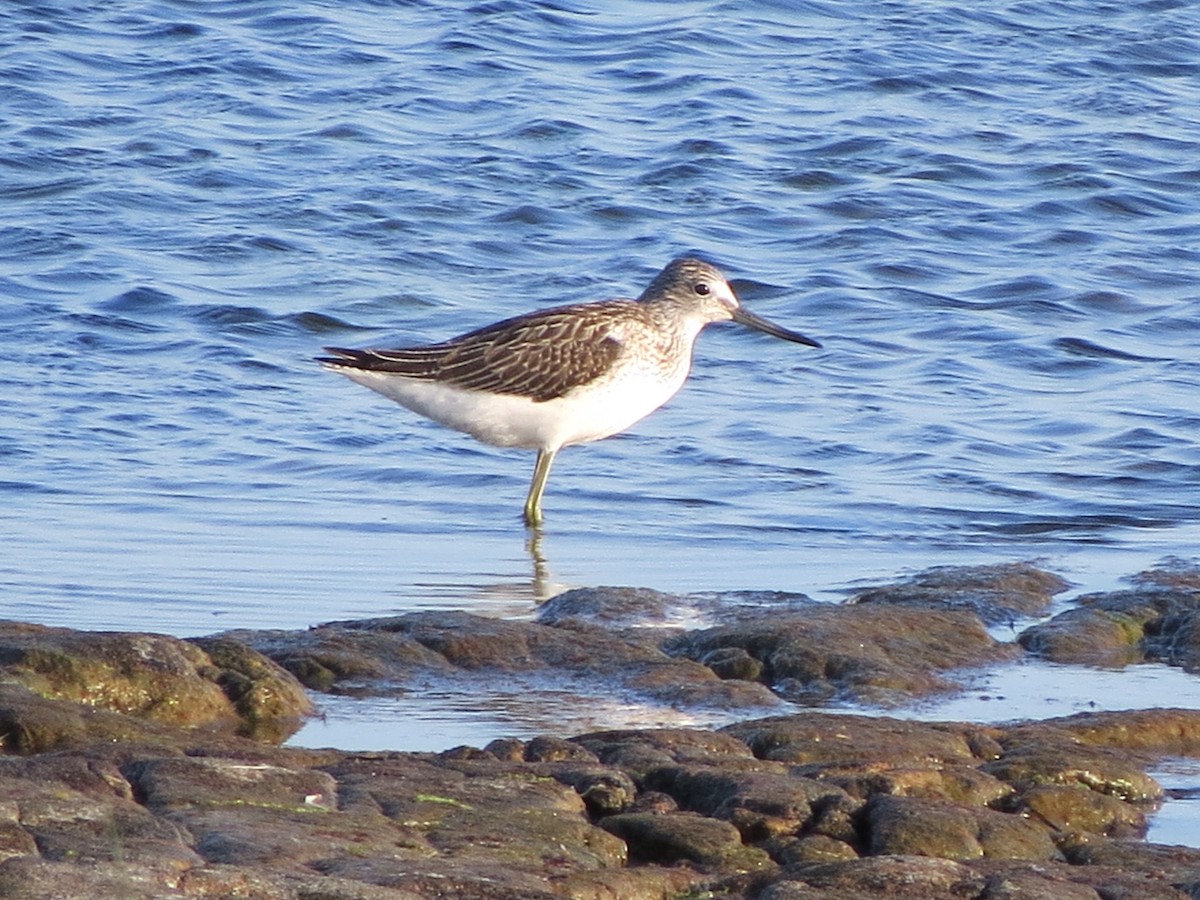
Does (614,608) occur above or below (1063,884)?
below

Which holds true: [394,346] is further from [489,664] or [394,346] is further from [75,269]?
[489,664]

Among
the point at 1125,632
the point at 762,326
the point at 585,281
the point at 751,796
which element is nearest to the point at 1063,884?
the point at 751,796

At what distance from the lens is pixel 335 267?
13.1 m

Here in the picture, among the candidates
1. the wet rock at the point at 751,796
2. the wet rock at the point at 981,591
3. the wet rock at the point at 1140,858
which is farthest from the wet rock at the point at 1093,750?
the wet rock at the point at 981,591

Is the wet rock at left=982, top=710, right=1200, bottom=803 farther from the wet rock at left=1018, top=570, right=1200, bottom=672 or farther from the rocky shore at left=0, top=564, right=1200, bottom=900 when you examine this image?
the wet rock at left=1018, top=570, right=1200, bottom=672

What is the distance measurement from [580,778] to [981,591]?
297cm

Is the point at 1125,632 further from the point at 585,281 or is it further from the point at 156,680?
the point at 585,281

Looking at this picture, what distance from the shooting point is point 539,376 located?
351 inches

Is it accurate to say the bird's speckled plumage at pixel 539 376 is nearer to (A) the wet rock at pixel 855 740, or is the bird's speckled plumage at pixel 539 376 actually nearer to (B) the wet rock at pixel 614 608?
(B) the wet rock at pixel 614 608

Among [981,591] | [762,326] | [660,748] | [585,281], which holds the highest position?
[660,748]

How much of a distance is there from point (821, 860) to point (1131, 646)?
2.66m

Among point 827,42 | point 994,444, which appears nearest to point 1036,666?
point 994,444

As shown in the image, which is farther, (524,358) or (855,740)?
(524,358)

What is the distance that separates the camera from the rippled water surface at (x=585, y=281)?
832 cm
